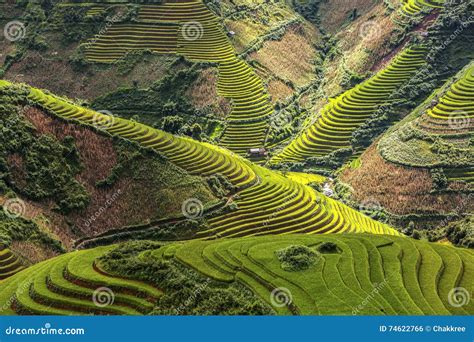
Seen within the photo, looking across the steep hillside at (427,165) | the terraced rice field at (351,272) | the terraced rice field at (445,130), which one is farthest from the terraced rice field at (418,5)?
the terraced rice field at (351,272)

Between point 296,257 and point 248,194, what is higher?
point 248,194

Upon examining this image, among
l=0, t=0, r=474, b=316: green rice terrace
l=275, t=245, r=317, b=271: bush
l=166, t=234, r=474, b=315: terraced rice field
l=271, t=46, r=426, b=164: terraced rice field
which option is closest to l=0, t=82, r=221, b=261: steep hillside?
l=0, t=0, r=474, b=316: green rice terrace

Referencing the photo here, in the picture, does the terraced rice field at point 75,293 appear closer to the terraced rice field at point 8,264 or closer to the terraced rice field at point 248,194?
the terraced rice field at point 8,264

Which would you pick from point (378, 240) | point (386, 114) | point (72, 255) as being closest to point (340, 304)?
point (378, 240)

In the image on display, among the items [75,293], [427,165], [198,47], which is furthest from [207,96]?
[75,293]

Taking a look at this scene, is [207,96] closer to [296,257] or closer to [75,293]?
[296,257]

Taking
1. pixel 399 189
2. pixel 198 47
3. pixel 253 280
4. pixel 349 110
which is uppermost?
pixel 198 47

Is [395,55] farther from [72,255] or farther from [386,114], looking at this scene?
[72,255]

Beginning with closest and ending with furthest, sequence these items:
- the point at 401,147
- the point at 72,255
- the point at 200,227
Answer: the point at 72,255, the point at 200,227, the point at 401,147
